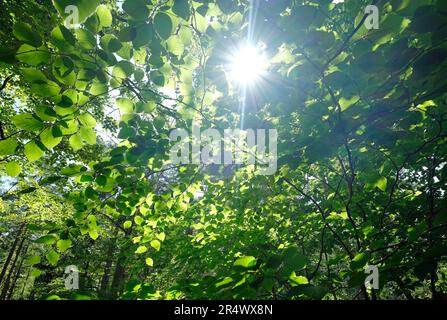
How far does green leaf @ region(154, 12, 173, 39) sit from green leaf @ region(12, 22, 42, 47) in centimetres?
49

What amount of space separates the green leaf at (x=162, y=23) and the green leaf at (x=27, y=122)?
0.71 metres

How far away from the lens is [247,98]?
165 centimetres

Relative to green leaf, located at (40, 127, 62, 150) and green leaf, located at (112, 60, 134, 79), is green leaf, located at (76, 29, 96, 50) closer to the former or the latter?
green leaf, located at (112, 60, 134, 79)

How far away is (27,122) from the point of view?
1.14 meters

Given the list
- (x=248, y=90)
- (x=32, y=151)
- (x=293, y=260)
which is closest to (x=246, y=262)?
(x=293, y=260)

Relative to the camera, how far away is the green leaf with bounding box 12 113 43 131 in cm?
113

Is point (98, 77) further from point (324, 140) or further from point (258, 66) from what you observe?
point (324, 140)

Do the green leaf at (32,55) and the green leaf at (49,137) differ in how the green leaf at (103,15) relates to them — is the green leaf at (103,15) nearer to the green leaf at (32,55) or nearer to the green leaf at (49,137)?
the green leaf at (32,55)

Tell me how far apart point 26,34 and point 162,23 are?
0.54 metres

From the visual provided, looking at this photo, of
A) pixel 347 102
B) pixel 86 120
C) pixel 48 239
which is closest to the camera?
pixel 347 102

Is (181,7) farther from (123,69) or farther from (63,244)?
(63,244)

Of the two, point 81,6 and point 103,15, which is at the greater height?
point 103,15

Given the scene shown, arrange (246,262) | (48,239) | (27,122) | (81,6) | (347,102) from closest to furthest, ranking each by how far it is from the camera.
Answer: (81,6) → (246,262) → (27,122) → (347,102) → (48,239)
